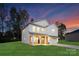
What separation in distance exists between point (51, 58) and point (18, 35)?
46 cm

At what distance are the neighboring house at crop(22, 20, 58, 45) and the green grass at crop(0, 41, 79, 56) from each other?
0.07 meters

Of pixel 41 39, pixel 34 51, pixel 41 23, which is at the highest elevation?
pixel 41 23

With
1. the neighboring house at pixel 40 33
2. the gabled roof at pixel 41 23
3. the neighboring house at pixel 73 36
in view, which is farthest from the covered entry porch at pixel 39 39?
the neighboring house at pixel 73 36

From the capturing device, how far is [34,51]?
4.72 metres

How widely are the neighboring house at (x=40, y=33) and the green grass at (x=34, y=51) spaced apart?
0.24 feet

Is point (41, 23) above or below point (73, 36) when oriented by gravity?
above

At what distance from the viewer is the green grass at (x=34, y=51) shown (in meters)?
4.71

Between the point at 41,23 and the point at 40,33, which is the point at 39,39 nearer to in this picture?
the point at 40,33

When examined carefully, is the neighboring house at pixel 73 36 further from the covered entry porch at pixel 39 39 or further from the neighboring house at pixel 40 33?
the covered entry porch at pixel 39 39

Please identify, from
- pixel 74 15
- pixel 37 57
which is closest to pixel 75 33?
pixel 74 15

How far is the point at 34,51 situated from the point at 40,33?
0.71 ft

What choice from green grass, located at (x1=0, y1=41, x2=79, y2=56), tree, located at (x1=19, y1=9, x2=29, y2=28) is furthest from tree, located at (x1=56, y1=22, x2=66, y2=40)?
tree, located at (x1=19, y1=9, x2=29, y2=28)

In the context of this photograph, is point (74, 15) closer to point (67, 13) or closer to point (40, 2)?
point (67, 13)

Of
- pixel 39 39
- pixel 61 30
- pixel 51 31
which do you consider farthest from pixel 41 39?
pixel 61 30
